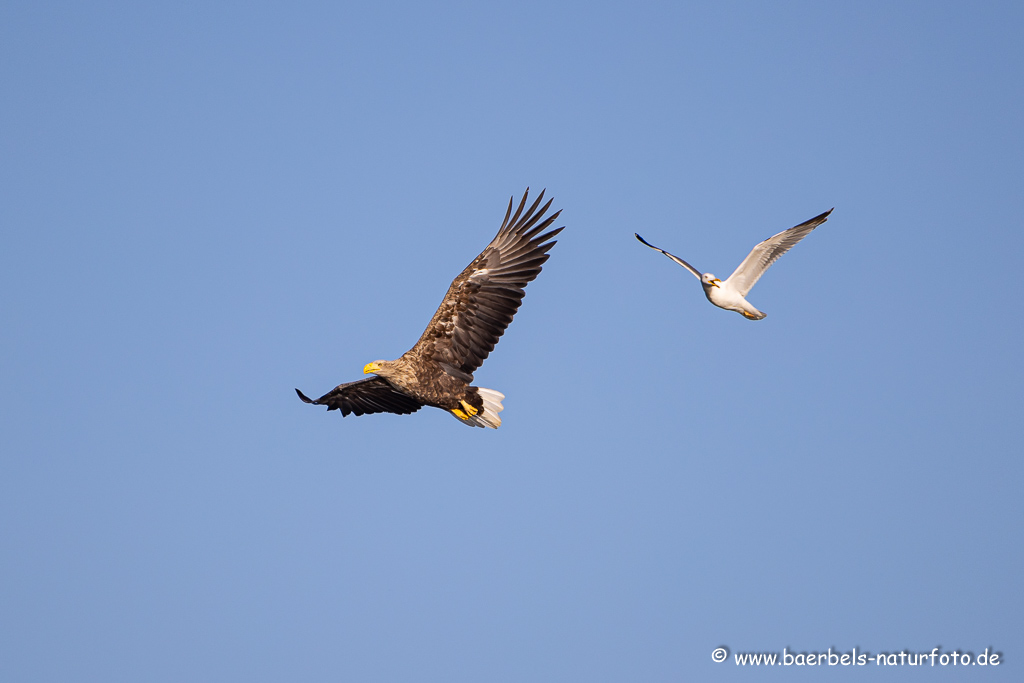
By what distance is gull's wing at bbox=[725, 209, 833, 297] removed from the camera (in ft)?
44.8

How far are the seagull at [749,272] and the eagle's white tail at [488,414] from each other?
112 inches

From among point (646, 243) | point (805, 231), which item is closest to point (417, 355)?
point (646, 243)

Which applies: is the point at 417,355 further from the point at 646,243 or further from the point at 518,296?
the point at 646,243

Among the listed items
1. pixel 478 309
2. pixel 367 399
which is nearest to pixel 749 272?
pixel 478 309

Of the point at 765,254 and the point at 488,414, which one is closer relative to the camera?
the point at 765,254

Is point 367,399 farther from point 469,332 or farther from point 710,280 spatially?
point 710,280

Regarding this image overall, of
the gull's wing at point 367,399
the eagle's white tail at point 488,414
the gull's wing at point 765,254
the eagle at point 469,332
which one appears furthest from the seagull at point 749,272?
the gull's wing at point 367,399

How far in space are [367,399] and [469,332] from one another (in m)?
1.89

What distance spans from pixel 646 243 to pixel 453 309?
2.52 m

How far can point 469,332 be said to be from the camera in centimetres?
1430

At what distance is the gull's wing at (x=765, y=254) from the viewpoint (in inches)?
538

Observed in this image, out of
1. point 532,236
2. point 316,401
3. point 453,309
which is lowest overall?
point 316,401

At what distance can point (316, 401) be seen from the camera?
14844 mm

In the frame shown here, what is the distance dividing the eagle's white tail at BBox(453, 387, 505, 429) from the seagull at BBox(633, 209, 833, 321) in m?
2.84
